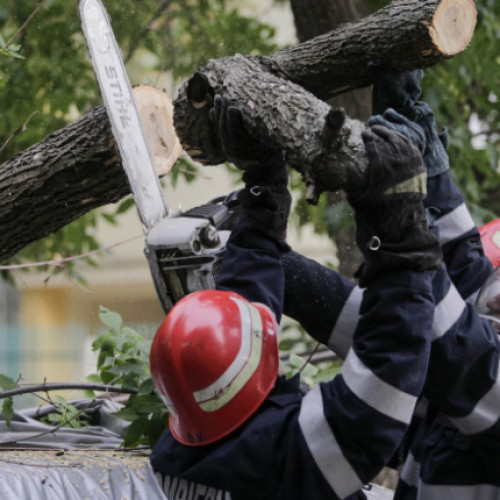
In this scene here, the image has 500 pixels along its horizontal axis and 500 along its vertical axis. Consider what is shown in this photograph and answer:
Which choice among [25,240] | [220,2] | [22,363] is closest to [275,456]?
[25,240]

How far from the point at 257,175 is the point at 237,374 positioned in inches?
20.7

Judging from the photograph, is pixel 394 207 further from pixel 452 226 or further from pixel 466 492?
pixel 466 492

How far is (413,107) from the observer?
7.35 ft

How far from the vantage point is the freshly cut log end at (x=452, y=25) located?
2.45 m

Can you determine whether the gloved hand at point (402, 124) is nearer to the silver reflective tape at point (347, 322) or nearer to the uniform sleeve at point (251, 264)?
the uniform sleeve at point (251, 264)

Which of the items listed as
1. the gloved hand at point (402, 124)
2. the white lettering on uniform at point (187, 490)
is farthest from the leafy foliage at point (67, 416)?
the gloved hand at point (402, 124)

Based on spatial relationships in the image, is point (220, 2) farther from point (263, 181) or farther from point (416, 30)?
point (263, 181)

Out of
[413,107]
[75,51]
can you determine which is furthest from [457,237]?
[75,51]

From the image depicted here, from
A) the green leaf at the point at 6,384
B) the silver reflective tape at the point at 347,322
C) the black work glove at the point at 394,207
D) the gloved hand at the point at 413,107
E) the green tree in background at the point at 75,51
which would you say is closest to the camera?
the black work glove at the point at 394,207

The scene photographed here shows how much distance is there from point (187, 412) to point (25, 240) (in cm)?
160

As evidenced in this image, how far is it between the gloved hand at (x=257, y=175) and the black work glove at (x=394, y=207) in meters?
0.34

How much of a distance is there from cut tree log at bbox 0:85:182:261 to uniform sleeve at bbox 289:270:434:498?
1578mm

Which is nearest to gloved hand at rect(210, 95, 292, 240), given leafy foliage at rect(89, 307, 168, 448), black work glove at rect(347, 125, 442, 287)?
black work glove at rect(347, 125, 442, 287)

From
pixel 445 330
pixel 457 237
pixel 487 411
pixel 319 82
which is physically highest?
pixel 319 82
